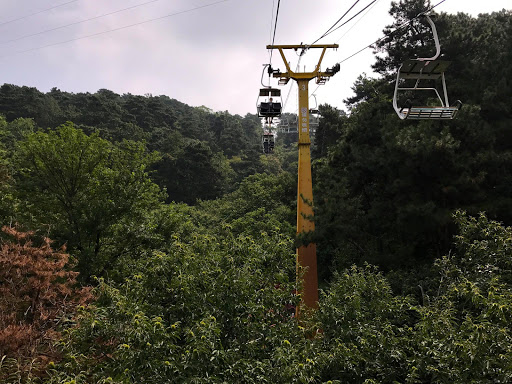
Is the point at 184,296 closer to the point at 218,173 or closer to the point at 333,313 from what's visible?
the point at 333,313

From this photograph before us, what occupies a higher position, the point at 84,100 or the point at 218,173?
the point at 84,100

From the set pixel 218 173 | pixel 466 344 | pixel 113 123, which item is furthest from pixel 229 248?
pixel 113 123

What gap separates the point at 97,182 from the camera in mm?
13148

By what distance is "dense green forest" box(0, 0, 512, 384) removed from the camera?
473 cm

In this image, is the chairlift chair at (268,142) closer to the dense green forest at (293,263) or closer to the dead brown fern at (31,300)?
the dense green forest at (293,263)

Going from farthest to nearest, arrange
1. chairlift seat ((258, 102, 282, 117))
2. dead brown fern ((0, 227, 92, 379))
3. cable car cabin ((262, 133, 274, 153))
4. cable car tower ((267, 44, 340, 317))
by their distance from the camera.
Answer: cable car cabin ((262, 133, 274, 153)) < chairlift seat ((258, 102, 282, 117)) < cable car tower ((267, 44, 340, 317)) < dead brown fern ((0, 227, 92, 379))

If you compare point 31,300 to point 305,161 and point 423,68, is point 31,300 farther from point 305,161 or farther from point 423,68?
point 423,68

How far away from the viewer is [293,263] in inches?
281

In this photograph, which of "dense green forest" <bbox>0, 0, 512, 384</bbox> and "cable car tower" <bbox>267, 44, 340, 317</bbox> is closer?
"dense green forest" <bbox>0, 0, 512, 384</bbox>

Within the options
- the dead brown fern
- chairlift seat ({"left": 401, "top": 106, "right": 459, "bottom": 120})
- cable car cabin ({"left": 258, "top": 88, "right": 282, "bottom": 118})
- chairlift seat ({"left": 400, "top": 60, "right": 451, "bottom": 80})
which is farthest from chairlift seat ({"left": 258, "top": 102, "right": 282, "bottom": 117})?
the dead brown fern

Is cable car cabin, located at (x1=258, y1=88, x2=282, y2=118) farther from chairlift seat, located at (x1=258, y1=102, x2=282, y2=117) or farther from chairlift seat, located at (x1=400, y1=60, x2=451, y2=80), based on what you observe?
chairlift seat, located at (x1=400, y1=60, x2=451, y2=80)

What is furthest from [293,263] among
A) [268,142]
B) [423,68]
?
[268,142]

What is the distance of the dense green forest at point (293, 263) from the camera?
186 inches

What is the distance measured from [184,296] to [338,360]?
8.36 feet
